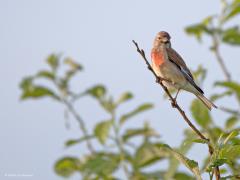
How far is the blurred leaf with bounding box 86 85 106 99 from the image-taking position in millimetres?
7793

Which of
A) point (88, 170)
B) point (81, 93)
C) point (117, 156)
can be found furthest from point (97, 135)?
point (81, 93)

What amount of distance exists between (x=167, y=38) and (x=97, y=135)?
2.64m

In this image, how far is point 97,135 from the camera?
22.6 ft

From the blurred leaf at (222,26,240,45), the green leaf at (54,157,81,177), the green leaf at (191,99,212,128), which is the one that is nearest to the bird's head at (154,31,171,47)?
the blurred leaf at (222,26,240,45)

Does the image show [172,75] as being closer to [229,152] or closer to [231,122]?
[231,122]

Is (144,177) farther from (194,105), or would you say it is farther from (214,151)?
(214,151)

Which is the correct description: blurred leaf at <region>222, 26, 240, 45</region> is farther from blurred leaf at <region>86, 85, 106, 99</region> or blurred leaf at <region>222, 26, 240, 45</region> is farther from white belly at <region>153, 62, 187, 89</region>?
blurred leaf at <region>86, 85, 106, 99</region>

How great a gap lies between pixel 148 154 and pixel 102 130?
2.82ft

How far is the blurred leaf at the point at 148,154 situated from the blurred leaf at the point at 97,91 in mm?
1395

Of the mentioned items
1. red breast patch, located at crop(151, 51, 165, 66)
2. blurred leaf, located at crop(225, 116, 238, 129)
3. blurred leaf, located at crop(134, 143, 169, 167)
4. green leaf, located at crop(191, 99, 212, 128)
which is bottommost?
blurred leaf, located at crop(134, 143, 169, 167)

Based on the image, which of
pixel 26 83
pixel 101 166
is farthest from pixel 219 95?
pixel 26 83

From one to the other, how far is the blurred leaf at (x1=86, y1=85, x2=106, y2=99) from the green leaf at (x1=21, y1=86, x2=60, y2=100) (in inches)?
21.4

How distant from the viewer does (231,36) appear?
23.6ft

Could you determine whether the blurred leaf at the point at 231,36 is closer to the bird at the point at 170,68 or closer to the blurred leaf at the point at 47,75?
the bird at the point at 170,68
